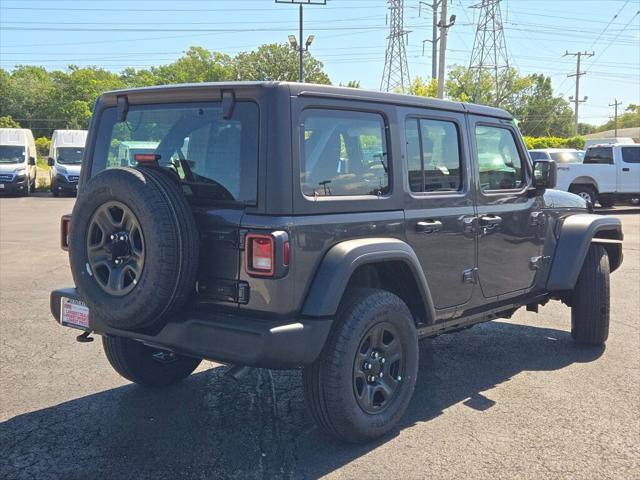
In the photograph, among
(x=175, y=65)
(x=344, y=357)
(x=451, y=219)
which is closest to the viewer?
(x=344, y=357)

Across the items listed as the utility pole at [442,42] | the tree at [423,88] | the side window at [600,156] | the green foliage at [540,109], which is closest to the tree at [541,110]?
the green foliage at [540,109]

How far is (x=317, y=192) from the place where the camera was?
3.55m

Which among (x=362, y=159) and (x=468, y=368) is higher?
(x=362, y=159)

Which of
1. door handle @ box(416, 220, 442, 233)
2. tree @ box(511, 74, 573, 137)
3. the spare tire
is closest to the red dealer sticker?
the spare tire

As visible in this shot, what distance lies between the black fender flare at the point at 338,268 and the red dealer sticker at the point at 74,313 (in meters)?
1.40

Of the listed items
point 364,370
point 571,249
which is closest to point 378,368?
point 364,370

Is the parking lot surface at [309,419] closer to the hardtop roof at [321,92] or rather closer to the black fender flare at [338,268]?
the black fender flare at [338,268]

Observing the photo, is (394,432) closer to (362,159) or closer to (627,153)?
(362,159)

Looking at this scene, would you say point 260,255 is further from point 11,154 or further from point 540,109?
point 540,109

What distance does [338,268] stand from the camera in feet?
11.3

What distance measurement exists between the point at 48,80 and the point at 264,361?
106266 mm

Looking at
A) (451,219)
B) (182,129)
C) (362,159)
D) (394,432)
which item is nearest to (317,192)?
(362,159)

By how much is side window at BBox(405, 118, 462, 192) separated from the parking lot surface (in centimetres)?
145

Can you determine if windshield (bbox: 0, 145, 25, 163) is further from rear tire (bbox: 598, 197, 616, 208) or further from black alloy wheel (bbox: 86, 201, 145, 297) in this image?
black alloy wheel (bbox: 86, 201, 145, 297)
